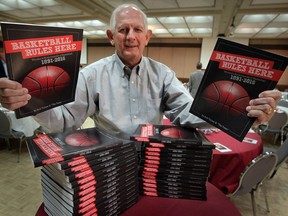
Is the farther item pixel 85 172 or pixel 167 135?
pixel 167 135

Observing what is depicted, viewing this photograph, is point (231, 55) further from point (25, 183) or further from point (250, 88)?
point (25, 183)

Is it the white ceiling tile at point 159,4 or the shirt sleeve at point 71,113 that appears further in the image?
the white ceiling tile at point 159,4

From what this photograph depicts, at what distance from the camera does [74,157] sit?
0.65m

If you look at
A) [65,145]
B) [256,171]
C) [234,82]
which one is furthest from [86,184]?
[256,171]

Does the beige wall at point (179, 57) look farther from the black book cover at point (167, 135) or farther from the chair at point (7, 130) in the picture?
the black book cover at point (167, 135)

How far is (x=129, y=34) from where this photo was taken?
3.63ft

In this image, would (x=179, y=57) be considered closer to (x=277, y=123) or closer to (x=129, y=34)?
(x=277, y=123)

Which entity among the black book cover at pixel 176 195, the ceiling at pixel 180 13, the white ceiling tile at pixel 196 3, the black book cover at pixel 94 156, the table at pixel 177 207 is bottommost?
the table at pixel 177 207

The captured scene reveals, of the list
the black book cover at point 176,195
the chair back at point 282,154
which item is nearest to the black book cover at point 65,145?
the black book cover at point 176,195

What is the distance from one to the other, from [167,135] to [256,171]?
1216 mm

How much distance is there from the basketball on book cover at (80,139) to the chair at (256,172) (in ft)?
4.45

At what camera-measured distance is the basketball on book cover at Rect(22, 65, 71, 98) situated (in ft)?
2.43

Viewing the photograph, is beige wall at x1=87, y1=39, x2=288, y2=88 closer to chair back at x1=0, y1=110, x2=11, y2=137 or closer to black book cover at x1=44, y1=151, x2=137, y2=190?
chair back at x1=0, y1=110, x2=11, y2=137

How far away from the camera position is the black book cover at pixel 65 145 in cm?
63
